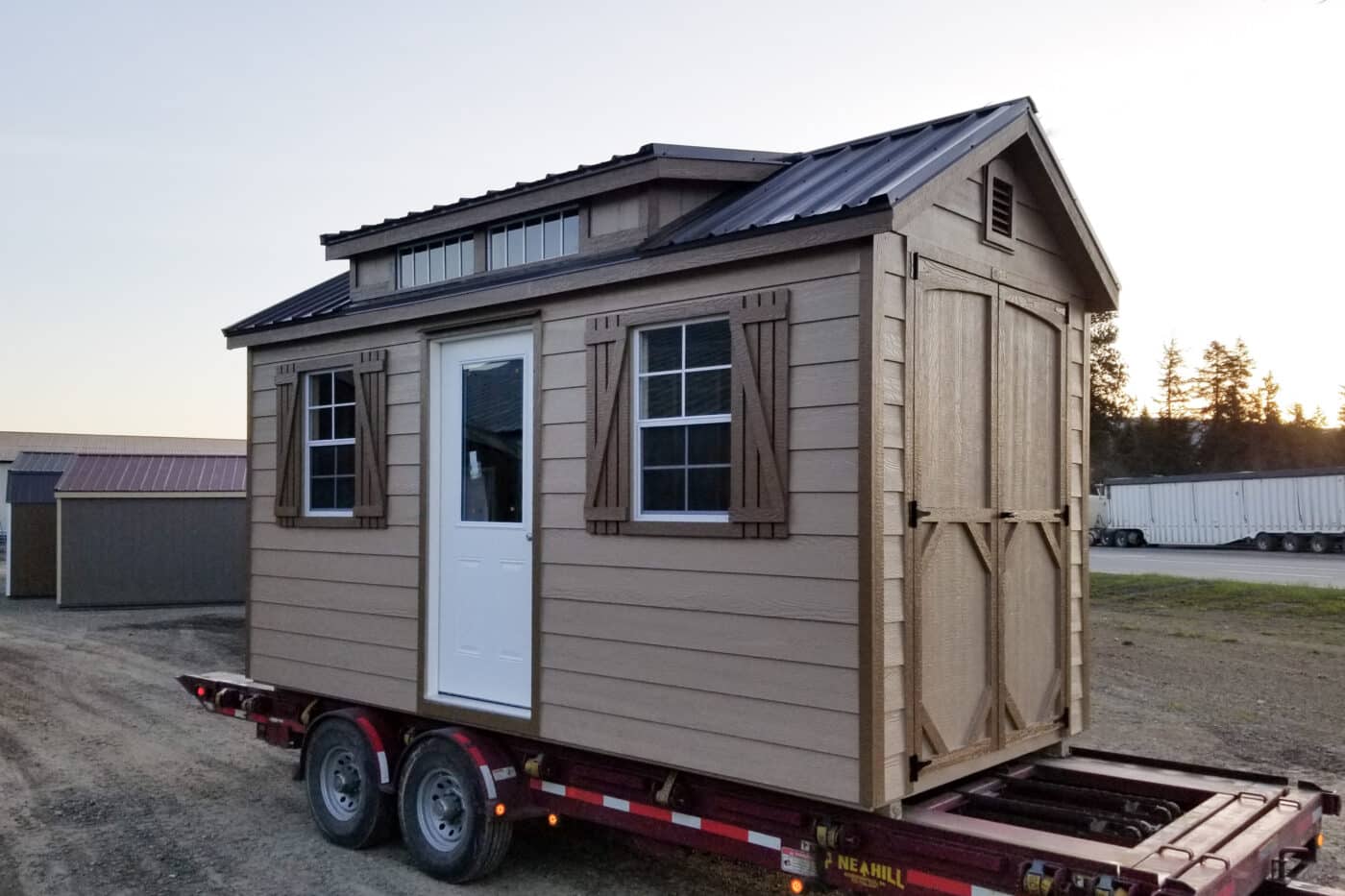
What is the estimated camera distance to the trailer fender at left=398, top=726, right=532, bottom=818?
20.4 feet

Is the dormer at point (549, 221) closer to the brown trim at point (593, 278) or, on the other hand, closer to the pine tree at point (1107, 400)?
the brown trim at point (593, 278)

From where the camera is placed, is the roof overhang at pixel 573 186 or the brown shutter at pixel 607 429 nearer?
→ the brown shutter at pixel 607 429

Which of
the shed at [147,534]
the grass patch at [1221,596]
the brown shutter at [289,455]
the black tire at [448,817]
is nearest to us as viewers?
A: the black tire at [448,817]

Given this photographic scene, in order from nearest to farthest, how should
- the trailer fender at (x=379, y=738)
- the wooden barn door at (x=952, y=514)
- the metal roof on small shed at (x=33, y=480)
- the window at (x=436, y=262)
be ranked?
the wooden barn door at (x=952, y=514) < the trailer fender at (x=379, y=738) < the window at (x=436, y=262) < the metal roof on small shed at (x=33, y=480)

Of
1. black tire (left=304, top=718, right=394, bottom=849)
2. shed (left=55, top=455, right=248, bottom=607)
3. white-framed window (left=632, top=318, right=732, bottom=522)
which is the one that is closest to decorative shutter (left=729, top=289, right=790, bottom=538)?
white-framed window (left=632, top=318, right=732, bottom=522)

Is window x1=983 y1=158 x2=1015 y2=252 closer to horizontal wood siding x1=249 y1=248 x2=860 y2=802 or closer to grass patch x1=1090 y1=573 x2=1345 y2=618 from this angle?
horizontal wood siding x1=249 y1=248 x2=860 y2=802

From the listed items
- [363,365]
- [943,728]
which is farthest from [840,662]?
[363,365]

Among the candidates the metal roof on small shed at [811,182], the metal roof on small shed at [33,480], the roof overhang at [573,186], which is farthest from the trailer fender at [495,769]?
the metal roof on small shed at [33,480]

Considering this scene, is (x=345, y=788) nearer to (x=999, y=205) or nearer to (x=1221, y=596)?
(x=999, y=205)

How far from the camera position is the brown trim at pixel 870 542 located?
4.68m

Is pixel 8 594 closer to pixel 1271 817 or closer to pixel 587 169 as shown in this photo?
pixel 587 169

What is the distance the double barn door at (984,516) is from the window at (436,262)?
3.14m

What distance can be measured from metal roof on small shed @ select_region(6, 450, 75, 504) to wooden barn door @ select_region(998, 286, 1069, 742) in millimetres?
25797

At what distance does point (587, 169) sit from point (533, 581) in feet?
7.62
